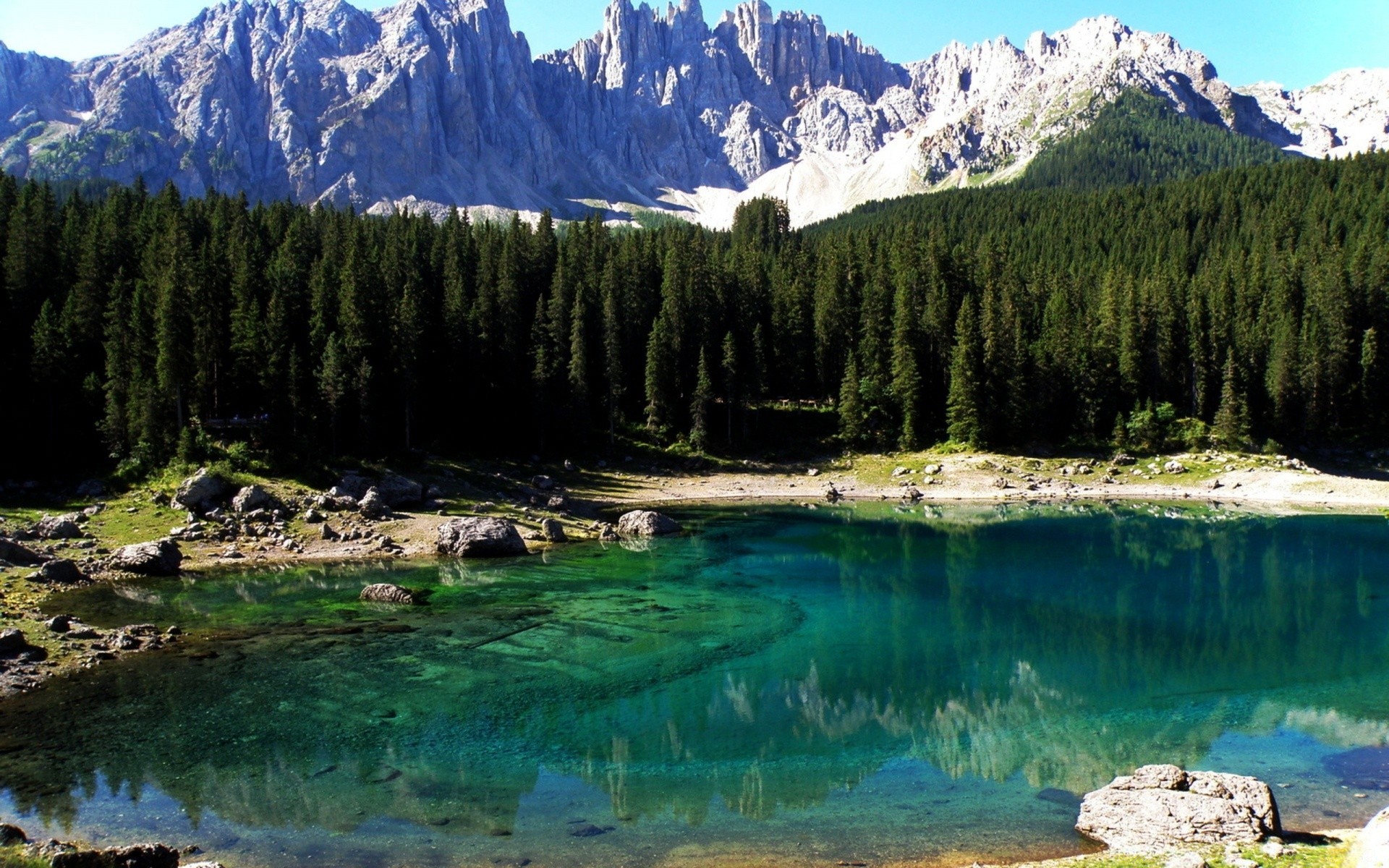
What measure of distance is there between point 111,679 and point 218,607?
9993 mm

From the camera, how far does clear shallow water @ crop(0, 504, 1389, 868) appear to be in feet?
58.2

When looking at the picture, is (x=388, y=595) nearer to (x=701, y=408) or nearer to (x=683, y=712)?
(x=683, y=712)

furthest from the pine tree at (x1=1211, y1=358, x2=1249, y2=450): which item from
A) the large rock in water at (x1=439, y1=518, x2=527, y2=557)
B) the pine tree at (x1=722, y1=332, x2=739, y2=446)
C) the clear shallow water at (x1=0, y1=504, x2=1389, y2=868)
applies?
the large rock in water at (x1=439, y1=518, x2=527, y2=557)

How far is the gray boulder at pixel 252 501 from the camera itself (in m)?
51.0

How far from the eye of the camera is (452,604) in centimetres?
3694

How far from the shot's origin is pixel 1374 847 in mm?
11891

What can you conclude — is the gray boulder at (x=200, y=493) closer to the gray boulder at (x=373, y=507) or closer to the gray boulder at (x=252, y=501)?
the gray boulder at (x=252, y=501)

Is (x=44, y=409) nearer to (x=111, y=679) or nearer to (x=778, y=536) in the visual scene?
(x=111, y=679)

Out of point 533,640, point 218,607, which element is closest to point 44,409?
point 218,607

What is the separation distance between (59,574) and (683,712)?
30460 mm

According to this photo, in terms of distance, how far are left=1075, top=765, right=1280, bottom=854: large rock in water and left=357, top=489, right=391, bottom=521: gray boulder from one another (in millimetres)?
45296

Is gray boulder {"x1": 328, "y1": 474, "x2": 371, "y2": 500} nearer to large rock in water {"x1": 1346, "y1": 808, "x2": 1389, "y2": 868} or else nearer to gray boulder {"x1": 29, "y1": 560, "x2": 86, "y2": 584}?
gray boulder {"x1": 29, "y1": 560, "x2": 86, "y2": 584}

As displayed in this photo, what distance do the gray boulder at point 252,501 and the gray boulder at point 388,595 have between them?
17.9 meters

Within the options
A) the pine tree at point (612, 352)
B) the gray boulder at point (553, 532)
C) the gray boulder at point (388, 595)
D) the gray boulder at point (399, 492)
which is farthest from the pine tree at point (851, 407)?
the gray boulder at point (388, 595)
